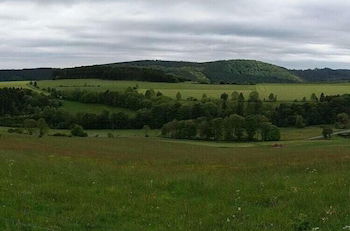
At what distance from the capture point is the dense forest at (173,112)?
118m

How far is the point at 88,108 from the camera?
151250mm

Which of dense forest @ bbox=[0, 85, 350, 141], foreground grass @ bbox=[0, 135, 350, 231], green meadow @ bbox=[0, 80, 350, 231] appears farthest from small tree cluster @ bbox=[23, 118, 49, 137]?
foreground grass @ bbox=[0, 135, 350, 231]

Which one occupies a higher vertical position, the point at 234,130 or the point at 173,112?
the point at 173,112

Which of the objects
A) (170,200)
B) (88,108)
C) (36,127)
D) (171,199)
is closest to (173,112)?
(88,108)

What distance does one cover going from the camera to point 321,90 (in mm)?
183375

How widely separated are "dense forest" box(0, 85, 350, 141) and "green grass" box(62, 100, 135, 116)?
107 inches

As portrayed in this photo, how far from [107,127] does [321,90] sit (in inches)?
3562

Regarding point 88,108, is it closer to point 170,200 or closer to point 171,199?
point 171,199

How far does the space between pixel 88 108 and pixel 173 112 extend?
28912 millimetres

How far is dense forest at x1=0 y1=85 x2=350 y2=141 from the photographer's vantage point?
388 feet

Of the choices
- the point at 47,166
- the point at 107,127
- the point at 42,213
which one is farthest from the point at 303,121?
the point at 42,213

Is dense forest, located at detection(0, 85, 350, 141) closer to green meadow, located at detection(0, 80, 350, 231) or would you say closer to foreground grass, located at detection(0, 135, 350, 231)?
green meadow, located at detection(0, 80, 350, 231)

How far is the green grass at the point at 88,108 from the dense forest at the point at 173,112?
272 cm

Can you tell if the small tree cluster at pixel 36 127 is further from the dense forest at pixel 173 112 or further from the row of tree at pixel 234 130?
the row of tree at pixel 234 130
